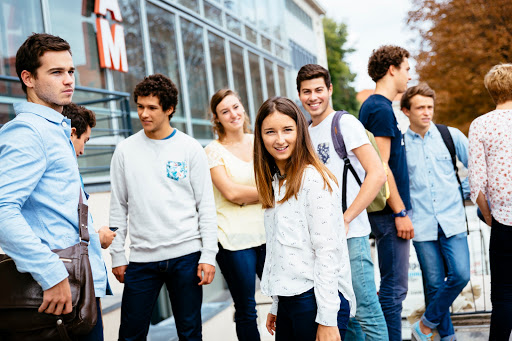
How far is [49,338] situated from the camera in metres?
2.13

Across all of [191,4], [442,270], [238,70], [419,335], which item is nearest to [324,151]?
[442,270]

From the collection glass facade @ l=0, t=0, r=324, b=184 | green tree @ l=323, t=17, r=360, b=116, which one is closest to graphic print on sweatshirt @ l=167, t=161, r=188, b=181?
glass facade @ l=0, t=0, r=324, b=184

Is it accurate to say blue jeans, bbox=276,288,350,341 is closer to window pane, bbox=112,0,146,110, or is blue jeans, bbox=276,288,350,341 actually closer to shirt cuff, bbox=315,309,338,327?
shirt cuff, bbox=315,309,338,327

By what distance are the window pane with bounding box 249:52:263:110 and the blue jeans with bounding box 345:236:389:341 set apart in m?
11.3

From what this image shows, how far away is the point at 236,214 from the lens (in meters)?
3.82

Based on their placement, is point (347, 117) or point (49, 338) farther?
point (347, 117)

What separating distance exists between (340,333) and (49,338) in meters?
1.24

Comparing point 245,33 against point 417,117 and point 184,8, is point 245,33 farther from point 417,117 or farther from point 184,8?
point 417,117

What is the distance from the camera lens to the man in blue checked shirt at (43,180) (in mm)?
2018

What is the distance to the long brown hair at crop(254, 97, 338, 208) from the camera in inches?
98.5

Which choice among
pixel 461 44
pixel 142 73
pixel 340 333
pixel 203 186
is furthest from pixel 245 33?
pixel 340 333

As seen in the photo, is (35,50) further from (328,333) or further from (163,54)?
(163,54)

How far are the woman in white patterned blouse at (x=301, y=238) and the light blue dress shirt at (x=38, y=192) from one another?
0.84 meters

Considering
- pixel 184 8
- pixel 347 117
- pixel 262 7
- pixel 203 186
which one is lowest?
pixel 203 186
